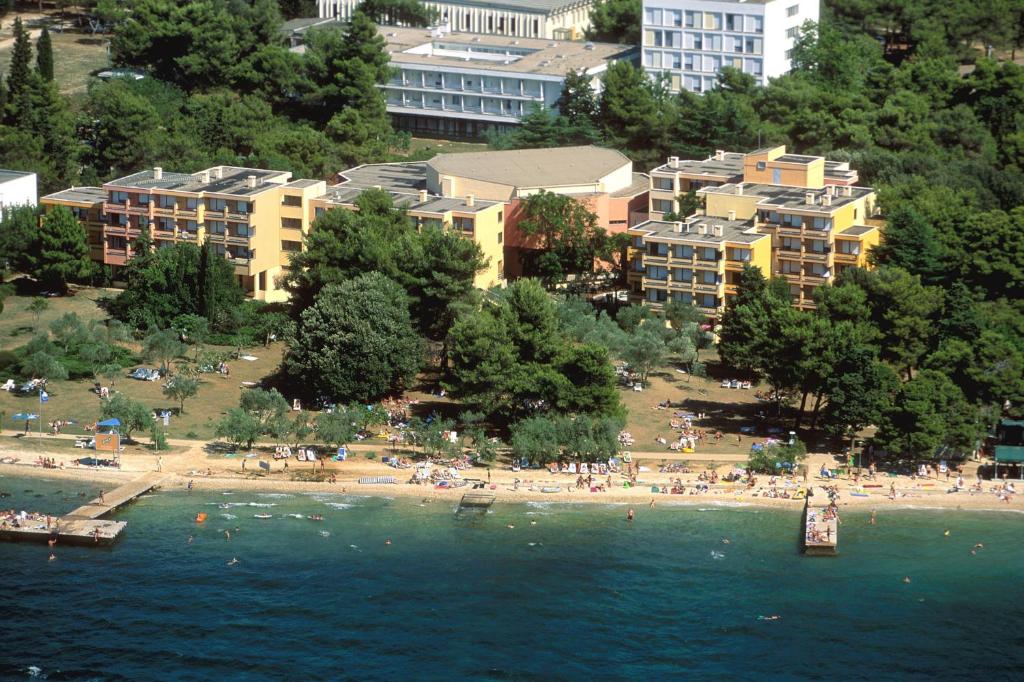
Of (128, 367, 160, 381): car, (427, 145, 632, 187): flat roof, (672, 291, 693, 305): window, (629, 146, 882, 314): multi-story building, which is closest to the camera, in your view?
(128, 367, 160, 381): car

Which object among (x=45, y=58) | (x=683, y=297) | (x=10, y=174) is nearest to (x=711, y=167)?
(x=683, y=297)

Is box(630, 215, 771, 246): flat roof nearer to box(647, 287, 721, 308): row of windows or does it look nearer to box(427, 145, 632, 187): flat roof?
box(647, 287, 721, 308): row of windows

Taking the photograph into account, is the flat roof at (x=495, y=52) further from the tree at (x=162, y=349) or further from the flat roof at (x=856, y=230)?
the tree at (x=162, y=349)

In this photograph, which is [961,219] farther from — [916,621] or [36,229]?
[36,229]

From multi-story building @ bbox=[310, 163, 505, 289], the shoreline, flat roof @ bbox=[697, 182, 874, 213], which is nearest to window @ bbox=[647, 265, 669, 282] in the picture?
flat roof @ bbox=[697, 182, 874, 213]

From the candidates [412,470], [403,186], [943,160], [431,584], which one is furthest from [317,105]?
[431,584]

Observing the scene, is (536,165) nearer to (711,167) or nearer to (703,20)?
(711,167)
